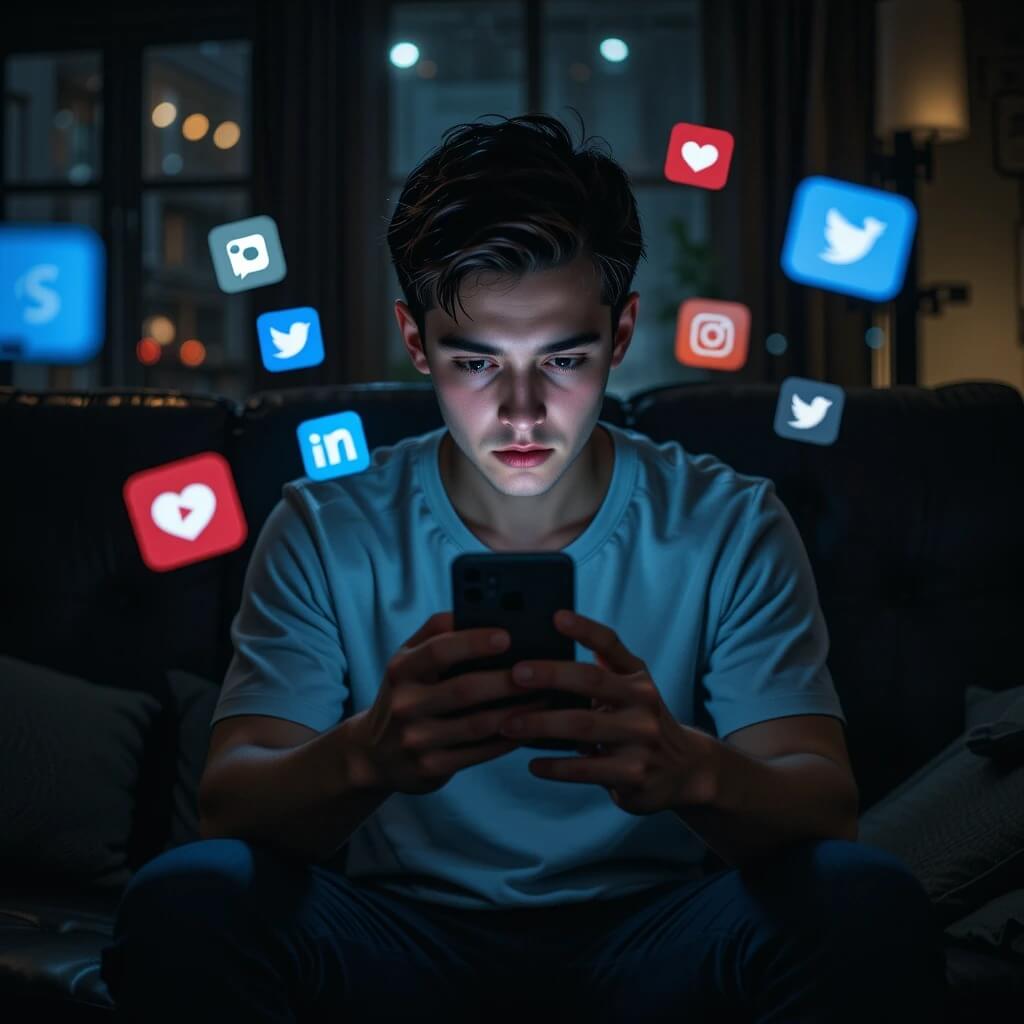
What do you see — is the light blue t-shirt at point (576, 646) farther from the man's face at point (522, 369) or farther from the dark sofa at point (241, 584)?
the dark sofa at point (241, 584)

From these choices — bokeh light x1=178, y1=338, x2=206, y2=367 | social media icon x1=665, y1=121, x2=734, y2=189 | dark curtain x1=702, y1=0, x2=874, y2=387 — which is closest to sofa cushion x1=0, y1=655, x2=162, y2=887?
social media icon x1=665, y1=121, x2=734, y2=189

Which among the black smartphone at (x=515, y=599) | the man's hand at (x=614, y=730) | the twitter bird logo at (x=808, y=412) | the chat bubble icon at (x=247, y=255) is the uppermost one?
the chat bubble icon at (x=247, y=255)

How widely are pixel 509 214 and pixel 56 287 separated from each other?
3962 millimetres

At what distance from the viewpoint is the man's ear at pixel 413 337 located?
1196 mm

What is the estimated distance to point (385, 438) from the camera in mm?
1601

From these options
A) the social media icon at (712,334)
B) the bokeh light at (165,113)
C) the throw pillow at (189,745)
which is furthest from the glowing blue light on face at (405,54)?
the throw pillow at (189,745)

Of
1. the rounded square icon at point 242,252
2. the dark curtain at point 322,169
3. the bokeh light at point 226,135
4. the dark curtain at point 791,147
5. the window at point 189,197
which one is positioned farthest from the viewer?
the bokeh light at point 226,135

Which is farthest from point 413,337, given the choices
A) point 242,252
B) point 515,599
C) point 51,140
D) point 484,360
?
point 51,140

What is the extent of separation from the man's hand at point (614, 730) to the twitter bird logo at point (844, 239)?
1747 mm

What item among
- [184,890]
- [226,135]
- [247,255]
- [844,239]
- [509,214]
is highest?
[226,135]

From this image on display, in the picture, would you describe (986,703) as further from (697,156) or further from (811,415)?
(697,156)

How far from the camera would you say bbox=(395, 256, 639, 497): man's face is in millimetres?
1080

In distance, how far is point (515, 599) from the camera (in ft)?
2.79

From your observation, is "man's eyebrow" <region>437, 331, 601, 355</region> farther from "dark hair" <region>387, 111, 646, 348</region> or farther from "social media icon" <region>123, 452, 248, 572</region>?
"social media icon" <region>123, 452, 248, 572</region>
